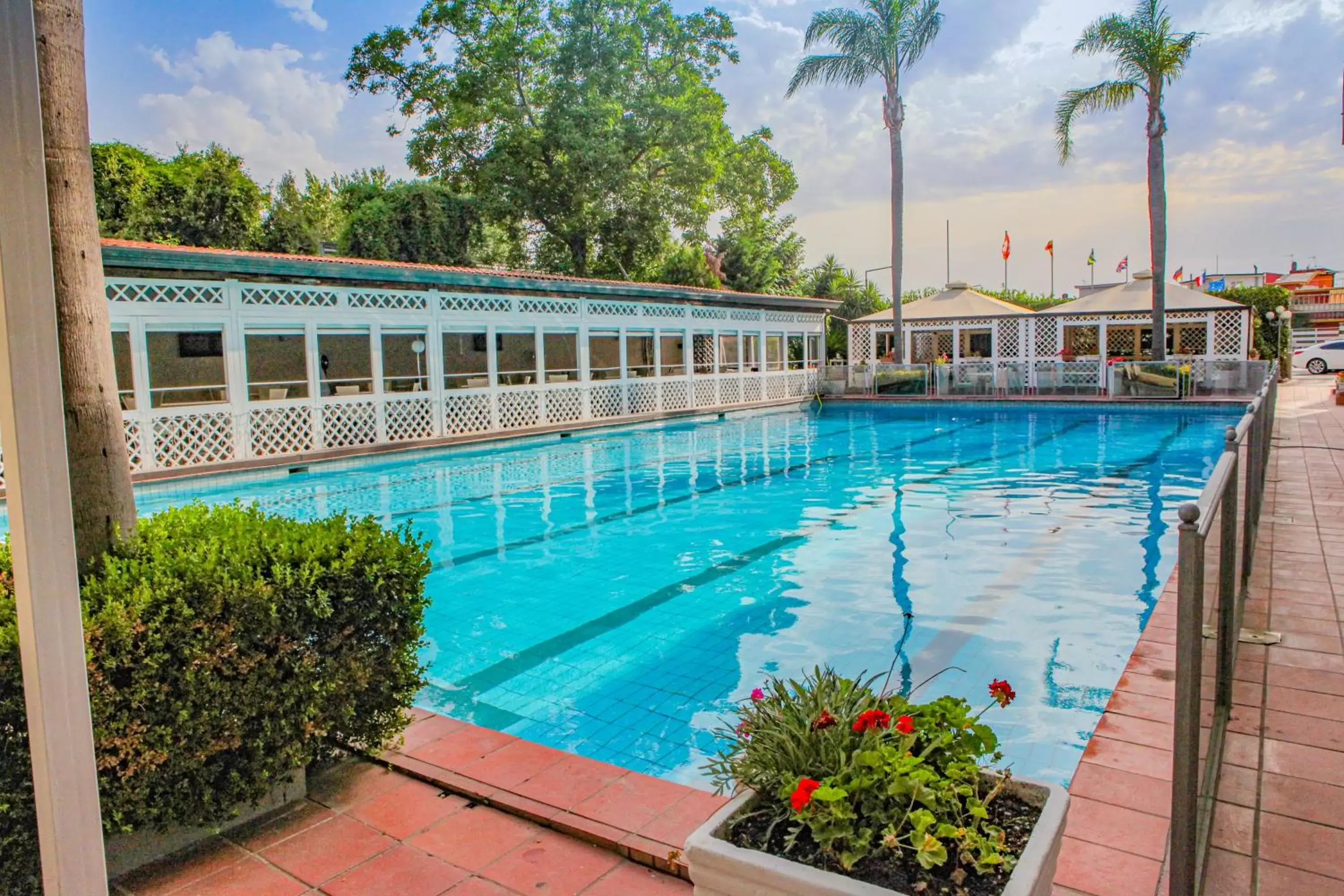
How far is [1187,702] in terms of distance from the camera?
2.00m

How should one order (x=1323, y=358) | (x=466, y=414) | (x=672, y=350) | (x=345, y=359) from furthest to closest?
(x=1323, y=358) → (x=672, y=350) → (x=345, y=359) → (x=466, y=414)

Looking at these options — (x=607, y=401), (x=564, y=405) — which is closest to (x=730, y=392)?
(x=607, y=401)

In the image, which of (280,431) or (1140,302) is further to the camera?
(1140,302)

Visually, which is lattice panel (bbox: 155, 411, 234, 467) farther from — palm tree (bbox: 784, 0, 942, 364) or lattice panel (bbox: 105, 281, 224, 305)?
palm tree (bbox: 784, 0, 942, 364)

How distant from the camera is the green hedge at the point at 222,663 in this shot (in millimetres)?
2400

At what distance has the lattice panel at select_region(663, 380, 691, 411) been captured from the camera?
21344 millimetres

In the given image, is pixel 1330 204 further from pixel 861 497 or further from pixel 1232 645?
pixel 1232 645

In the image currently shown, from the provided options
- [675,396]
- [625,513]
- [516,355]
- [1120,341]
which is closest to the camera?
[625,513]

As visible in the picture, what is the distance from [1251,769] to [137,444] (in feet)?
43.6

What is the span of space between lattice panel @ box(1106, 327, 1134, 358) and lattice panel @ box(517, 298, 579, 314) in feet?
75.4

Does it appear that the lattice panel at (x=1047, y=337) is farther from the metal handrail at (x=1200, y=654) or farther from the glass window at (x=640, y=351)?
the metal handrail at (x=1200, y=654)

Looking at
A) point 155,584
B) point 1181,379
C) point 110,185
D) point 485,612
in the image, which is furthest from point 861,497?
point 110,185

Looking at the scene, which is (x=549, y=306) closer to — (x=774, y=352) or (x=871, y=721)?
(x=774, y=352)

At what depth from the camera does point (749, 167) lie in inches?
1351
